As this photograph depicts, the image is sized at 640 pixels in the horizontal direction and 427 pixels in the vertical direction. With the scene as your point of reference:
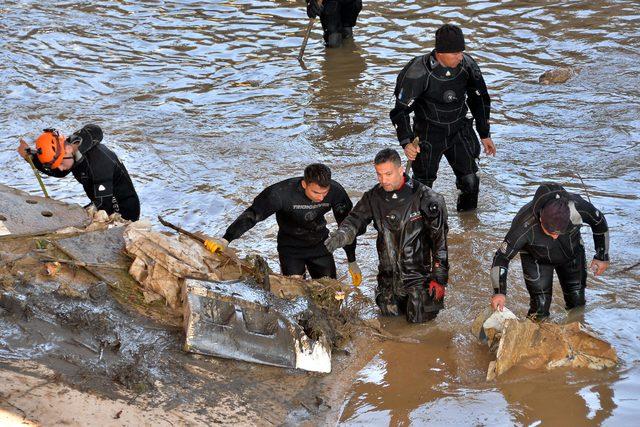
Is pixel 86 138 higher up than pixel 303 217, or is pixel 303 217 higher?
pixel 86 138

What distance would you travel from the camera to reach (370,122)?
11.1 metres

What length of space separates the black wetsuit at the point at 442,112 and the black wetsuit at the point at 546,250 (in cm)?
196

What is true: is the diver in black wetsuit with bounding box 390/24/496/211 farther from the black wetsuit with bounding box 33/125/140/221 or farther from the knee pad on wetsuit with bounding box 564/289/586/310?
the black wetsuit with bounding box 33/125/140/221

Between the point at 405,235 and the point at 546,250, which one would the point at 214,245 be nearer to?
the point at 405,235

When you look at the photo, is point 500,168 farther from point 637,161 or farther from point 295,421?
point 295,421

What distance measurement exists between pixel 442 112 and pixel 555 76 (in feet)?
13.6

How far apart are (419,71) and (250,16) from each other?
8.17m

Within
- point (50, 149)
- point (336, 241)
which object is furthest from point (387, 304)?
point (50, 149)

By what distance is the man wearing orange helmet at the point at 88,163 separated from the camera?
711 centimetres

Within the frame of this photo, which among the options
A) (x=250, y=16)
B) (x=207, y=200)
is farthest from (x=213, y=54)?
(x=207, y=200)

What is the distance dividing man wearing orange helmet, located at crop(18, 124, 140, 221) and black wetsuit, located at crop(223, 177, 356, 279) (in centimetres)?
140

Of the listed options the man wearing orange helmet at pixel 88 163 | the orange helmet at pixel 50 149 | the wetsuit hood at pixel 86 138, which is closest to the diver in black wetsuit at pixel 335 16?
the man wearing orange helmet at pixel 88 163

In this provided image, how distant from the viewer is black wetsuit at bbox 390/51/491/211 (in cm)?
806

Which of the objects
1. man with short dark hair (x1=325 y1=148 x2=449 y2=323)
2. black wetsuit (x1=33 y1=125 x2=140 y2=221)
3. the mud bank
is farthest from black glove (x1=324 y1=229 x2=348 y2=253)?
black wetsuit (x1=33 y1=125 x2=140 y2=221)
